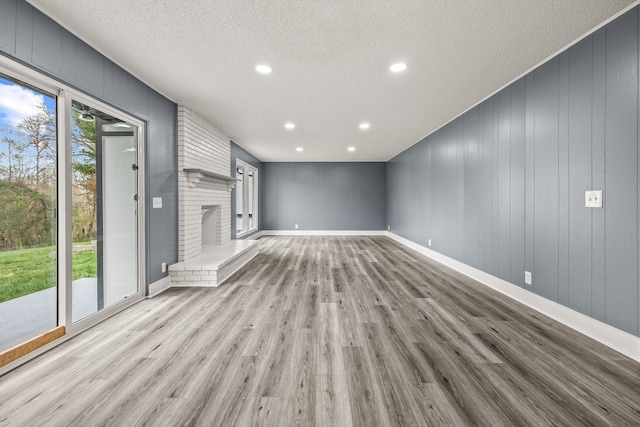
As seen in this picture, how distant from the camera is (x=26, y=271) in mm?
2064

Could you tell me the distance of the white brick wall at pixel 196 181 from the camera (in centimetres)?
388

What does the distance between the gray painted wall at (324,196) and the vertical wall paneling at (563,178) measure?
6.81 m

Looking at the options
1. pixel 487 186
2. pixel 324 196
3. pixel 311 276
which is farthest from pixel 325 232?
pixel 487 186

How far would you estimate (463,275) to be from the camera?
4074mm

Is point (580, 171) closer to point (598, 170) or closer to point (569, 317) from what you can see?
point (598, 170)

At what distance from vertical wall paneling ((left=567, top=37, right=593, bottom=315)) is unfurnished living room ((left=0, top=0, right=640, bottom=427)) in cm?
2

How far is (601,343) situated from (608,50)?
2.40 meters

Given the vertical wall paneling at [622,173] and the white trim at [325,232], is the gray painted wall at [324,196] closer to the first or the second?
the white trim at [325,232]

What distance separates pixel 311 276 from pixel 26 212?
10.3 ft

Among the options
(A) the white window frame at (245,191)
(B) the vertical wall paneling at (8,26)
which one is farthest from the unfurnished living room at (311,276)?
(A) the white window frame at (245,191)

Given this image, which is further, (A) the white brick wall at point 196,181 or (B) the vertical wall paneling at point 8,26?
(A) the white brick wall at point 196,181

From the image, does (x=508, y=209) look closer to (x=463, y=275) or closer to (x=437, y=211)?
(x=463, y=275)

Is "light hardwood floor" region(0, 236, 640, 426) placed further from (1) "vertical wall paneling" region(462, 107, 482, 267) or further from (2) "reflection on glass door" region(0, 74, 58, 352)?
(1) "vertical wall paneling" region(462, 107, 482, 267)

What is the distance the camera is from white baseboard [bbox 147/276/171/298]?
3.23m
